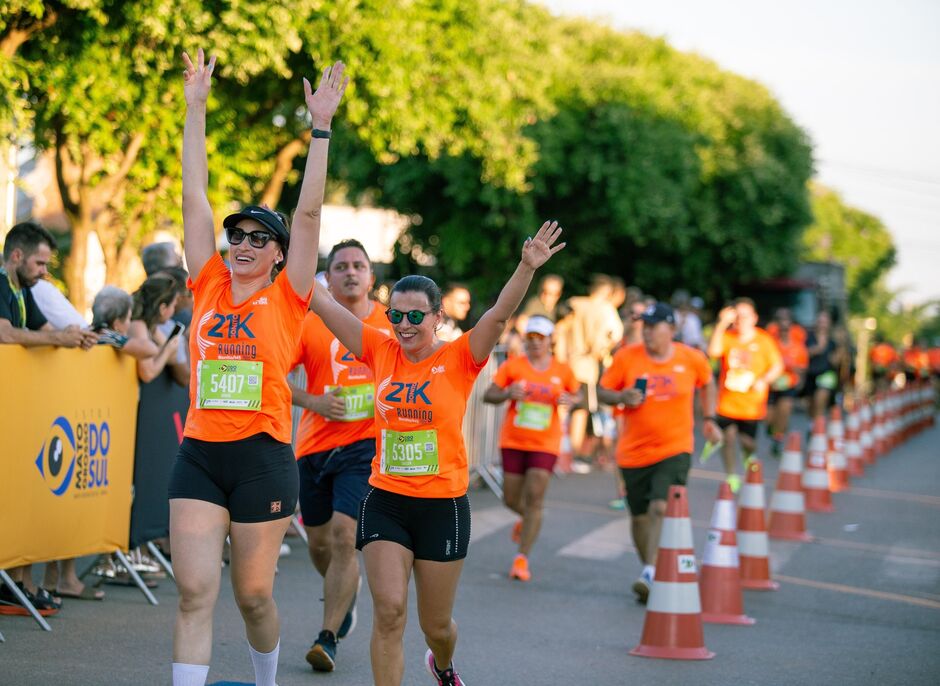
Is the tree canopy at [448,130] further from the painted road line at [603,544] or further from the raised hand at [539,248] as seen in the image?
the raised hand at [539,248]

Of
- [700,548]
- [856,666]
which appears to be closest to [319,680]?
[856,666]

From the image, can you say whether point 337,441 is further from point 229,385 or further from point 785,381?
point 785,381

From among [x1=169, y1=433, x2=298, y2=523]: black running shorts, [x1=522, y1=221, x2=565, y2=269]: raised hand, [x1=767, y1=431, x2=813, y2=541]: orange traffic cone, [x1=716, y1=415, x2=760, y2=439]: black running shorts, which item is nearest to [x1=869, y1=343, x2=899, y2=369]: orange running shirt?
[x1=716, y1=415, x2=760, y2=439]: black running shorts

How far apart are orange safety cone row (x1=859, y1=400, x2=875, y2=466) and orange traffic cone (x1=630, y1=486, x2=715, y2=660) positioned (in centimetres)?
1439

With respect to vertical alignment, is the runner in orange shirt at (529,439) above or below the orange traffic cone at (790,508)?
above

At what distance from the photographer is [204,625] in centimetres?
548

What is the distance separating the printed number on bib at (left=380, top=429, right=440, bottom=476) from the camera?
240 inches

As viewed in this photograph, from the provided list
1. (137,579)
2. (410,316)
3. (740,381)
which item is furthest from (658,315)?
(740,381)

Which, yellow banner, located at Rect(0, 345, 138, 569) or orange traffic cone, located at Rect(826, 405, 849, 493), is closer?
yellow banner, located at Rect(0, 345, 138, 569)

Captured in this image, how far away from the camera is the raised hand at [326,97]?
5.67m

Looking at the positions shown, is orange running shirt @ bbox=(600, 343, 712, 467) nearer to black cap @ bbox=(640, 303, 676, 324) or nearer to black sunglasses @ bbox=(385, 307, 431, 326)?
black cap @ bbox=(640, 303, 676, 324)

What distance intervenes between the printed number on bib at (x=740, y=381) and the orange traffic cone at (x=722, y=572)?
6.52m

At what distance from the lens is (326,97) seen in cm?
570

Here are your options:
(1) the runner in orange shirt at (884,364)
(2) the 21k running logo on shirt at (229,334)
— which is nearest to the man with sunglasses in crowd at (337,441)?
(2) the 21k running logo on shirt at (229,334)
